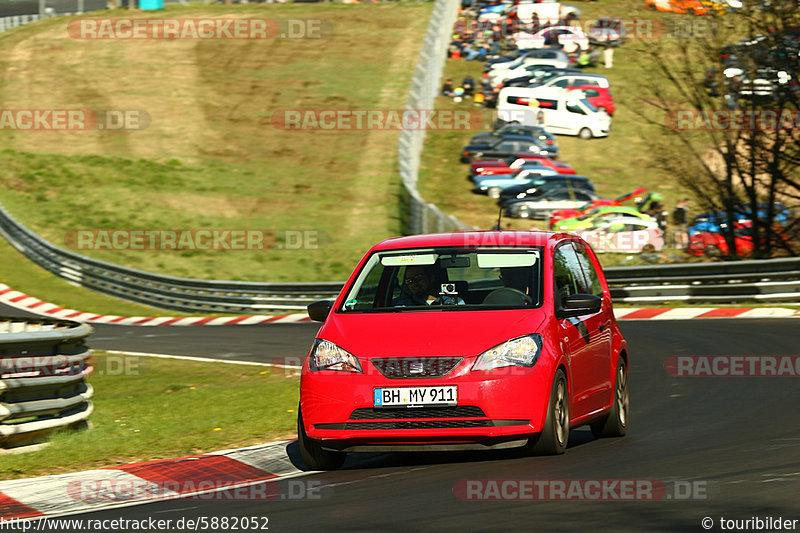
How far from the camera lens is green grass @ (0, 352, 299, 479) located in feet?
31.5

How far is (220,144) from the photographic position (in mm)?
48281

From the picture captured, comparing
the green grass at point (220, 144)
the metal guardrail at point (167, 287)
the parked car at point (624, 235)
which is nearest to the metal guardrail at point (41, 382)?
the metal guardrail at point (167, 287)

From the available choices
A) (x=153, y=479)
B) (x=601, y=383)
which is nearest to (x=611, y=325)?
(x=601, y=383)

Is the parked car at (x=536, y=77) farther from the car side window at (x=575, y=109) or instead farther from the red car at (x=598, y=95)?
the car side window at (x=575, y=109)

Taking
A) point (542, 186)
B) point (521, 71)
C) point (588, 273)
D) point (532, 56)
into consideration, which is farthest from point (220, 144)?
point (588, 273)

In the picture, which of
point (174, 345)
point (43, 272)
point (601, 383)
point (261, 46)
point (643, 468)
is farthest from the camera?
point (261, 46)

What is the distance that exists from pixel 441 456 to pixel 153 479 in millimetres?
1993

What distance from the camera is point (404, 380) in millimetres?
8203

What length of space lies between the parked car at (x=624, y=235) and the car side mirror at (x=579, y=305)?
21.7m

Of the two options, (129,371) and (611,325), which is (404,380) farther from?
(129,371)

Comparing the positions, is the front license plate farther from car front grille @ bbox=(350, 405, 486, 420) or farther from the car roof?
the car roof

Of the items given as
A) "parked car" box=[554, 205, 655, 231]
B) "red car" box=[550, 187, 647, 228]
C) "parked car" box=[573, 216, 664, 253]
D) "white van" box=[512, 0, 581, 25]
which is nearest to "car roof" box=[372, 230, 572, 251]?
"parked car" box=[573, 216, 664, 253]

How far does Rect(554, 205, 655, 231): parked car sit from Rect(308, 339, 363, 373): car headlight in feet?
78.4

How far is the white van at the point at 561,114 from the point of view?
44281 millimetres
